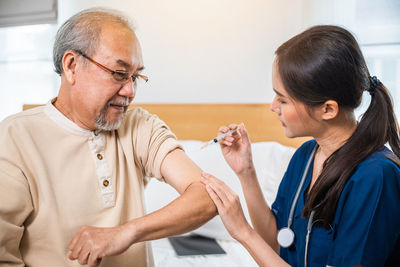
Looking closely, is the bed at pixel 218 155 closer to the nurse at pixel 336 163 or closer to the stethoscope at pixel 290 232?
the stethoscope at pixel 290 232

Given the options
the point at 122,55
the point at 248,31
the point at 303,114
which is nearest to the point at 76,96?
the point at 122,55

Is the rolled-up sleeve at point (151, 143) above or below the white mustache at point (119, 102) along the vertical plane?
below

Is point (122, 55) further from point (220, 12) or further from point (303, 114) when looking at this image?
point (220, 12)

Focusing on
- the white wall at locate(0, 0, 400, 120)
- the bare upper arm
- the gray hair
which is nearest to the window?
the white wall at locate(0, 0, 400, 120)

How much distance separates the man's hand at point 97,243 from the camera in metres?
0.88

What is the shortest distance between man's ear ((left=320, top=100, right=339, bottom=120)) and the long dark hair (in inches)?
0.6

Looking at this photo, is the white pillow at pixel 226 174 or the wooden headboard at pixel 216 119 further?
the wooden headboard at pixel 216 119

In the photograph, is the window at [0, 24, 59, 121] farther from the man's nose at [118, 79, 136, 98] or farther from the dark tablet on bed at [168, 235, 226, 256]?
the man's nose at [118, 79, 136, 98]

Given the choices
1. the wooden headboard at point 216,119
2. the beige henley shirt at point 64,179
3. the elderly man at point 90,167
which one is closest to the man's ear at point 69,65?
the elderly man at point 90,167

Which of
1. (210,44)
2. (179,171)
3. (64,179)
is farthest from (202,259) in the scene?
(210,44)

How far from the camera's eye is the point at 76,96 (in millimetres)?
1102

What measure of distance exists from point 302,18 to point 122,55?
4.97 ft

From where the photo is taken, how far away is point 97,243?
2.90 feet

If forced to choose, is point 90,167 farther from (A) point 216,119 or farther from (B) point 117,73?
(A) point 216,119
